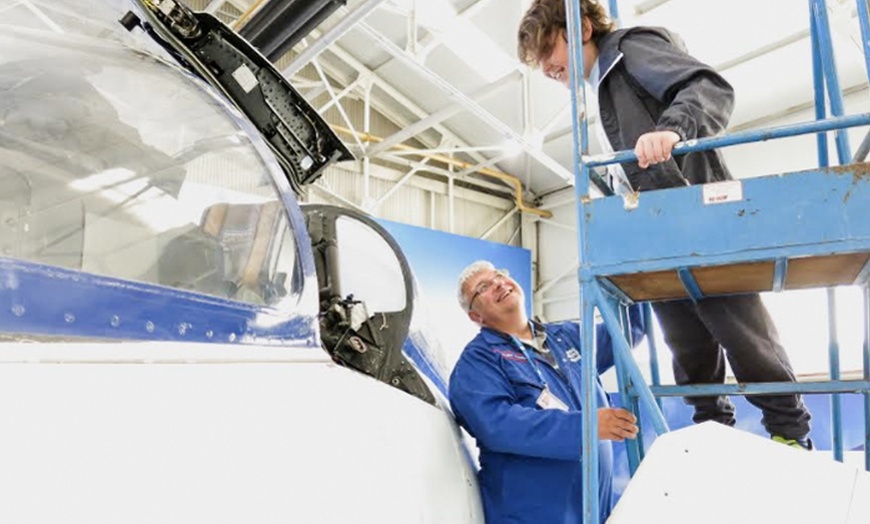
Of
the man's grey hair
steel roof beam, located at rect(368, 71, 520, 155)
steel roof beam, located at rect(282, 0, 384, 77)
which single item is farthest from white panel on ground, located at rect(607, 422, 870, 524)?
steel roof beam, located at rect(368, 71, 520, 155)

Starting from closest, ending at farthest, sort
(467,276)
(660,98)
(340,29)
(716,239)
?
(716,239) < (660,98) < (467,276) < (340,29)

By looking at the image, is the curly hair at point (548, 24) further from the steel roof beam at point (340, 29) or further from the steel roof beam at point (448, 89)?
the steel roof beam at point (448, 89)

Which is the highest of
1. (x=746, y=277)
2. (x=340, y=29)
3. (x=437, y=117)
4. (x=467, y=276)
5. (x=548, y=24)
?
(x=437, y=117)

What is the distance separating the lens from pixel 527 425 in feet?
7.82

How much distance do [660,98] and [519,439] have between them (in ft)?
3.94

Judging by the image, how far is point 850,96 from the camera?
9.61m

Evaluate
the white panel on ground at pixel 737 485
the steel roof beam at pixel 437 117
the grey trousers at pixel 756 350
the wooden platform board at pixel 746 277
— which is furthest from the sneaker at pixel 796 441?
the steel roof beam at pixel 437 117

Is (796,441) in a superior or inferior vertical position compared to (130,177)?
inferior

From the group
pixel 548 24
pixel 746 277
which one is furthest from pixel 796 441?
pixel 548 24

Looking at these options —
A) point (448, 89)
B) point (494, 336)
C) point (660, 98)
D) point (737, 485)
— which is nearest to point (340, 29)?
point (448, 89)

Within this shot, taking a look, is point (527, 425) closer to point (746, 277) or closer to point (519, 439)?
point (519, 439)

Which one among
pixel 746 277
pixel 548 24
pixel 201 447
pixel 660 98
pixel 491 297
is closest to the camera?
pixel 201 447

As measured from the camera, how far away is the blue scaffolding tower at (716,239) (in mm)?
1754

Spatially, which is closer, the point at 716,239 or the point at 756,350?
the point at 716,239
